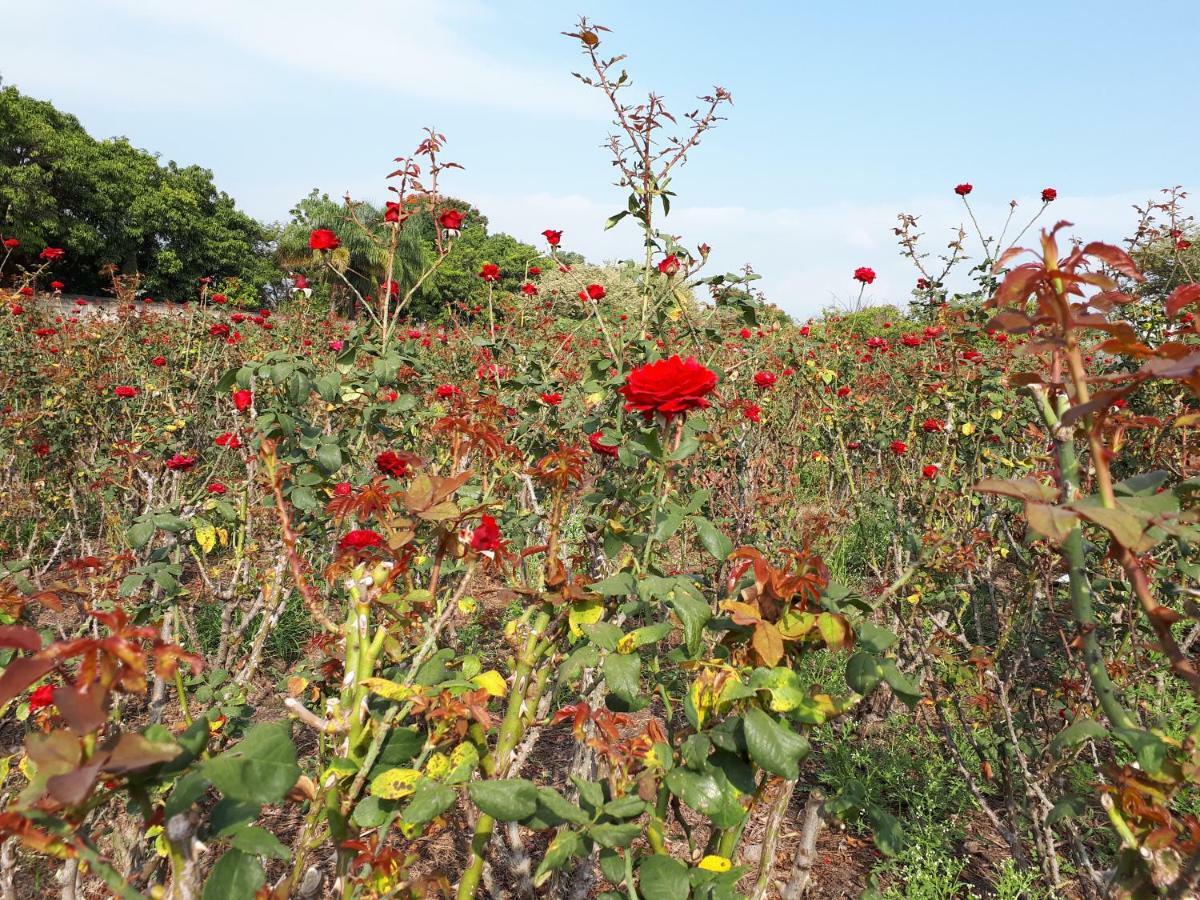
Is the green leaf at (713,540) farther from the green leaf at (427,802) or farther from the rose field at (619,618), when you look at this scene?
the green leaf at (427,802)

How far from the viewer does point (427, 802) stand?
0.85 m

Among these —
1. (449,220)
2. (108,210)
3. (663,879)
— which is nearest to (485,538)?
(663,879)

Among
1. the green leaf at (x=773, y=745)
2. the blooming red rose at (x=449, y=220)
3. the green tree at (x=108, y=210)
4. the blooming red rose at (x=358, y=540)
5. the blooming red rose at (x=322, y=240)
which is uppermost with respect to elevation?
the green tree at (x=108, y=210)

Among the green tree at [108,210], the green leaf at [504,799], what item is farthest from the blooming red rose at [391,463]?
the green tree at [108,210]

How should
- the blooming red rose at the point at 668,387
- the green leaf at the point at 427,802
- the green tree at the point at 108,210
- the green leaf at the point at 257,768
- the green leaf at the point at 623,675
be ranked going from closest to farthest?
1. the green leaf at the point at 257,768
2. the green leaf at the point at 427,802
3. the green leaf at the point at 623,675
4. the blooming red rose at the point at 668,387
5. the green tree at the point at 108,210

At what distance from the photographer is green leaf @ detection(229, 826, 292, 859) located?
0.65m

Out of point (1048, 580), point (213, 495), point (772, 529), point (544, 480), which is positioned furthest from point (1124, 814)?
point (213, 495)

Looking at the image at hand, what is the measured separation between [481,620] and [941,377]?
2.56 m

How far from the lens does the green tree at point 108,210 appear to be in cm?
2112

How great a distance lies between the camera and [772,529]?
11.6ft

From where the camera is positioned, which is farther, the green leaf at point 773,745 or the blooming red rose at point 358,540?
the blooming red rose at point 358,540

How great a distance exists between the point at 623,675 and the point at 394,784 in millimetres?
325

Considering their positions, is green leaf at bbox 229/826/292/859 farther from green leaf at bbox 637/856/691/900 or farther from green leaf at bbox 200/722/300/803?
green leaf at bbox 637/856/691/900

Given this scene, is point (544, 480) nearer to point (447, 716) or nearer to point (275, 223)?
point (447, 716)
